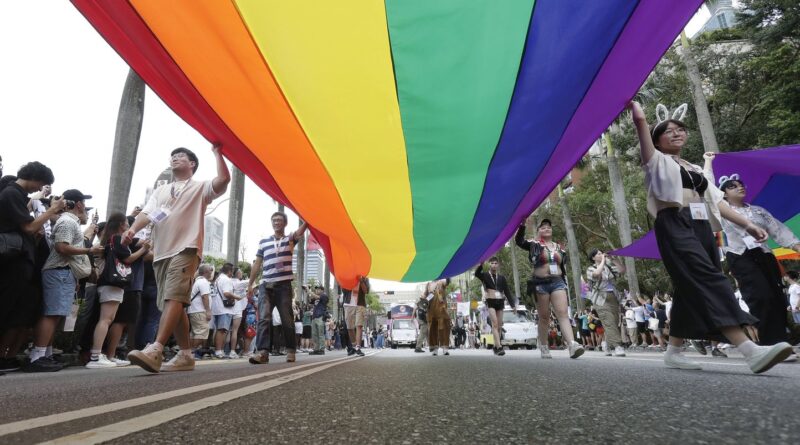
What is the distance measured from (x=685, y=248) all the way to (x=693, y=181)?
Answer: 59 centimetres

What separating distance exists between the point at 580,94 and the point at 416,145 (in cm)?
121

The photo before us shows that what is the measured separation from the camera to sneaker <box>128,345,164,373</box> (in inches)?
130

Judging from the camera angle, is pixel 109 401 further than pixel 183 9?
No

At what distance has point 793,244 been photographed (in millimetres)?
4254

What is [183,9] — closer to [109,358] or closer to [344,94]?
[344,94]

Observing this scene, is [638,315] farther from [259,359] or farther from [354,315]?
[259,359]

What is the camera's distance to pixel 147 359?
336 centimetres

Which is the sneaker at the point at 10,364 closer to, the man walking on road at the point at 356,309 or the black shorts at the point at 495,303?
the man walking on road at the point at 356,309

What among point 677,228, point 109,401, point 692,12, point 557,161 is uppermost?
point 692,12

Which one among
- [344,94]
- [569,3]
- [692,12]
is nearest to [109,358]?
[344,94]

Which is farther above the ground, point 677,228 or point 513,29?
point 513,29

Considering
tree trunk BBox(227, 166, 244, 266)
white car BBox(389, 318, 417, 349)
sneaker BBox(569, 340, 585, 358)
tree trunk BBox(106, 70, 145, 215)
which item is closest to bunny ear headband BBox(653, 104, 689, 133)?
sneaker BBox(569, 340, 585, 358)

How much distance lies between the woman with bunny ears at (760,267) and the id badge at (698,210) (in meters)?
0.98

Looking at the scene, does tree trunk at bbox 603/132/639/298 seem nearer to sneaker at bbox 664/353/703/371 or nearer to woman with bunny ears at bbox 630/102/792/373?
sneaker at bbox 664/353/703/371
